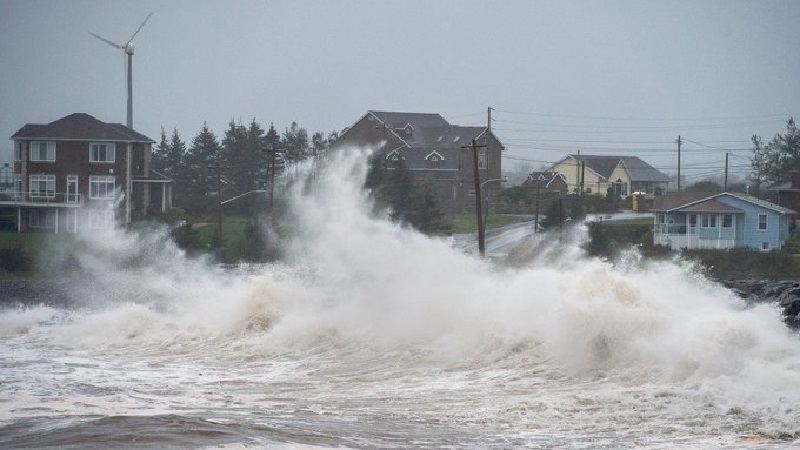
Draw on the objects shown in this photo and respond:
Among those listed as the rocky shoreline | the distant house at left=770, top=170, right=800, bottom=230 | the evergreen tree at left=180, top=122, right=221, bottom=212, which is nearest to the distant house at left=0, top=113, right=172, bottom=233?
the evergreen tree at left=180, top=122, right=221, bottom=212

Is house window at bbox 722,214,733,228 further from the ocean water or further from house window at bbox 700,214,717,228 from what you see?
the ocean water

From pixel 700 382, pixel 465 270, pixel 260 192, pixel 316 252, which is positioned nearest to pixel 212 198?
pixel 260 192

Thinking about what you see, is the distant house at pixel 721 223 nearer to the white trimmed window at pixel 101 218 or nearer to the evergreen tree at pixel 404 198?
the evergreen tree at pixel 404 198

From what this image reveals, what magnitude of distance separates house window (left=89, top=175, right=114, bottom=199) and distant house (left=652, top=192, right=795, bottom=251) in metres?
33.1

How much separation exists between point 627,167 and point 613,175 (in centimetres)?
261

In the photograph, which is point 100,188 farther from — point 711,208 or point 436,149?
point 711,208

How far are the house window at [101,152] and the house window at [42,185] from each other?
273 cm

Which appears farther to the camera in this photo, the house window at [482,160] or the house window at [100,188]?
the house window at [482,160]

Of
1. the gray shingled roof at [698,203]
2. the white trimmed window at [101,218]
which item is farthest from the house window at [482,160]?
the white trimmed window at [101,218]

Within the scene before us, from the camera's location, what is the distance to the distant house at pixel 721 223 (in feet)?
232

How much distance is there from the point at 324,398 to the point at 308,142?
9408 cm

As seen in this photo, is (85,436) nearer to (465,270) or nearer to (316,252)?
(465,270)

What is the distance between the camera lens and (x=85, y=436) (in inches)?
745

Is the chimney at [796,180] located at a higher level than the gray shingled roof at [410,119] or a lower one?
lower
